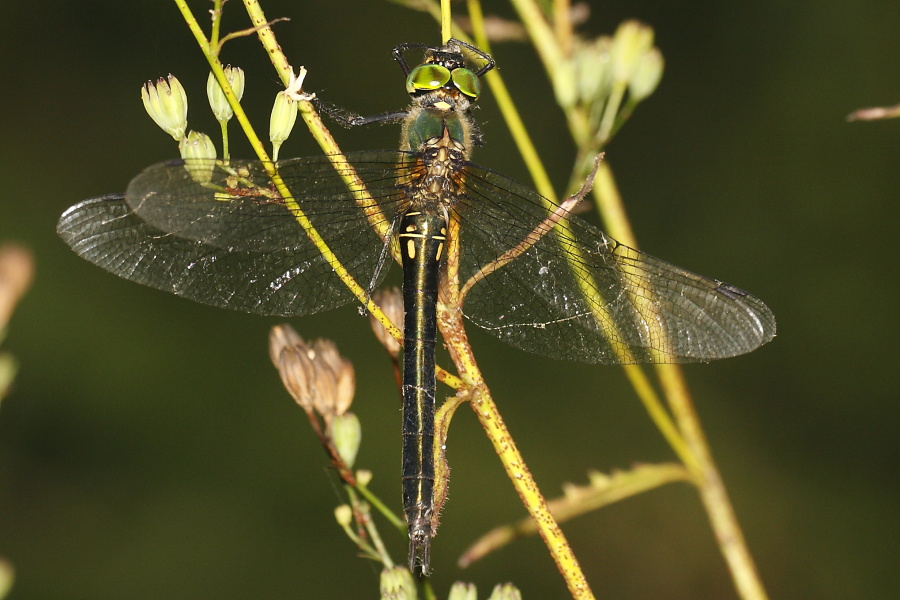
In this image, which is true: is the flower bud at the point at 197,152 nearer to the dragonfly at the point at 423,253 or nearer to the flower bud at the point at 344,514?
the dragonfly at the point at 423,253

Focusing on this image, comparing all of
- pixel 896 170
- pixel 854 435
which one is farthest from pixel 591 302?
pixel 896 170

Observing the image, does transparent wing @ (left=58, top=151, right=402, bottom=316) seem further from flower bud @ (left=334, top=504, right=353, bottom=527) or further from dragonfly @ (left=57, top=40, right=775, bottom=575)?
flower bud @ (left=334, top=504, right=353, bottom=527)

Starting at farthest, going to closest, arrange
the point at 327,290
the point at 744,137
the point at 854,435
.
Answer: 1. the point at 744,137
2. the point at 854,435
3. the point at 327,290

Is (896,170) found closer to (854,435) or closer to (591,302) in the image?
(854,435)

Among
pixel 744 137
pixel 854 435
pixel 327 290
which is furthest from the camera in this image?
pixel 744 137

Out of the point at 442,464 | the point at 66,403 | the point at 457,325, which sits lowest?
the point at 442,464

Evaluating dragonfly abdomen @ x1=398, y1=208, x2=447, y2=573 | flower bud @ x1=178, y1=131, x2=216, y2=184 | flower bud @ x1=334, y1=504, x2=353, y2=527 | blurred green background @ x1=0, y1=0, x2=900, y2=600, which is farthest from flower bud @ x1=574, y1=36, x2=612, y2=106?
blurred green background @ x1=0, y1=0, x2=900, y2=600

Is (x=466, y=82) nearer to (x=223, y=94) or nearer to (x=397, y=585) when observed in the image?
(x=223, y=94)
